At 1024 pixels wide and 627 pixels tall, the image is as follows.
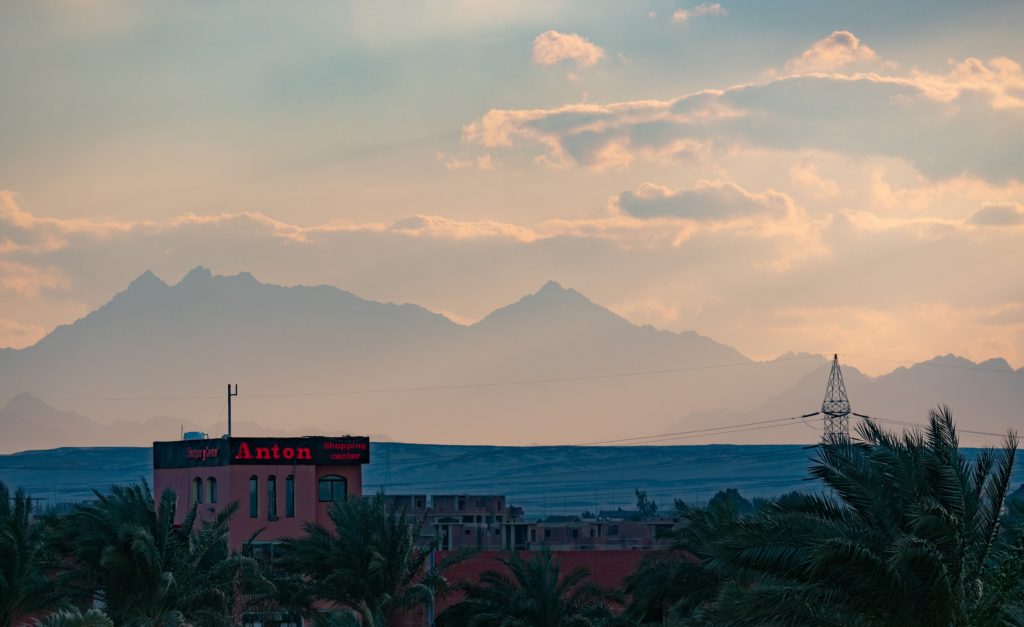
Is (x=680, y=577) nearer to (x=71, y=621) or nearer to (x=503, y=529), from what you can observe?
(x=71, y=621)

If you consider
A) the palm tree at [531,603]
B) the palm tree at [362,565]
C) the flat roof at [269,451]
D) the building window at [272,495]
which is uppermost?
the flat roof at [269,451]

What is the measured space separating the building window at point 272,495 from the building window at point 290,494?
1.77 ft

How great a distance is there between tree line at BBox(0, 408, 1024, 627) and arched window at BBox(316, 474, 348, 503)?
13.3 m

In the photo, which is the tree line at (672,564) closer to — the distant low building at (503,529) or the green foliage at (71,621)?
the green foliage at (71,621)

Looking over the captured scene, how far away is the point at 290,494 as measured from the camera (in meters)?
78.2

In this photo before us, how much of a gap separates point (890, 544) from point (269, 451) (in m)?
57.8

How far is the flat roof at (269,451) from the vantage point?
255 ft

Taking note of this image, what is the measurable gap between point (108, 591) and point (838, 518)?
22.5 meters

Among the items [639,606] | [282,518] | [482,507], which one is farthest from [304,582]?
[482,507]

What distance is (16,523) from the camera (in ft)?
123

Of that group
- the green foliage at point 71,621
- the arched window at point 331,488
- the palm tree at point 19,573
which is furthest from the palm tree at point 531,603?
the green foliage at point 71,621

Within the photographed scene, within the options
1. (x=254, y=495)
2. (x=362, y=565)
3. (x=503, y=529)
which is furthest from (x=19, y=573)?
(x=503, y=529)

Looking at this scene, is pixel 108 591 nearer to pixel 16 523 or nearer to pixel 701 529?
pixel 16 523

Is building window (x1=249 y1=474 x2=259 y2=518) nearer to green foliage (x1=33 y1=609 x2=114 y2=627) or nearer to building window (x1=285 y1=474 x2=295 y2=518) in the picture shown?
building window (x1=285 y1=474 x2=295 y2=518)
